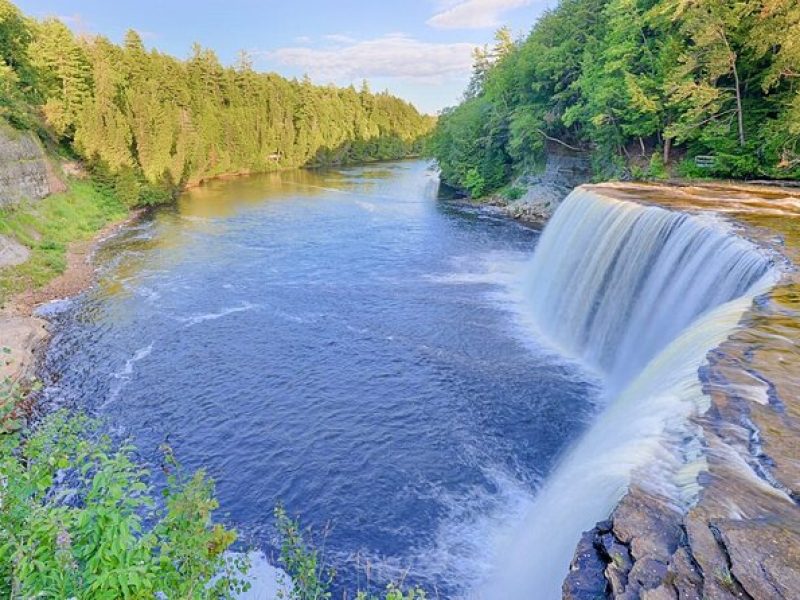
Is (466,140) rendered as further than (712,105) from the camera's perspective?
Yes

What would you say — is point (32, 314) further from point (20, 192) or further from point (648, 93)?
point (648, 93)

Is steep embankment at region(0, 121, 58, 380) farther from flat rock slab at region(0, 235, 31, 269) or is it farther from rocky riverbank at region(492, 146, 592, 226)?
rocky riverbank at region(492, 146, 592, 226)

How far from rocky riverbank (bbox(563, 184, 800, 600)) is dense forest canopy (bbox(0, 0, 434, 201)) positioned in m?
33.3

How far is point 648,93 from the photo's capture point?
960 inches

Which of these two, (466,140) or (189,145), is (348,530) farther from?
(189,145)

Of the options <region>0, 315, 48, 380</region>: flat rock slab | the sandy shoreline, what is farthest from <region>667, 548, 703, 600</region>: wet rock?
<region>0, 315, 48, 380</region>: flat rock slab

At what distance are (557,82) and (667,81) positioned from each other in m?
12.0

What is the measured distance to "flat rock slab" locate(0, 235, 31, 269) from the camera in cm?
2048

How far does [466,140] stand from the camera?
134 ft

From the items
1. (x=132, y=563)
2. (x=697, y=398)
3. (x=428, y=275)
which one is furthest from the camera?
(x=428, y=275)

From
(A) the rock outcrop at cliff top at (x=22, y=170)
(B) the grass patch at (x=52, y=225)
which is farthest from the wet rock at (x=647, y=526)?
(A) the rock outcrop at cliff top at (x=22, y=170)

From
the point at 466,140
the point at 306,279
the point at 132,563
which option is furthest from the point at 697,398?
the point at 466,140

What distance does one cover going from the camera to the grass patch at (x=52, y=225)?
2012 centimetres

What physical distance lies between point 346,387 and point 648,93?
68.4 feet
